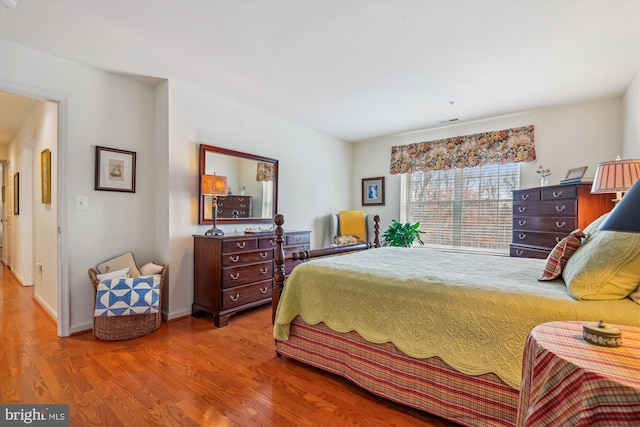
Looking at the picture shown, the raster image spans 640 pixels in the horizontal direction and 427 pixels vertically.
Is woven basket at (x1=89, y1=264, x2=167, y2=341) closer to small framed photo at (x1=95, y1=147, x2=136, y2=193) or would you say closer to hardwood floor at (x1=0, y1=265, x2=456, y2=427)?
hardwood floor at (x1=0, y1=265, x2=456, y2=427)

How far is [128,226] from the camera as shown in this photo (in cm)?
300

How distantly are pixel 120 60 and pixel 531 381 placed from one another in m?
3.43

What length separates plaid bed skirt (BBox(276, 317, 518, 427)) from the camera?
1358 millimetres

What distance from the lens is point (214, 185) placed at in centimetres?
317

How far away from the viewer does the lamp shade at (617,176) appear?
215 cm

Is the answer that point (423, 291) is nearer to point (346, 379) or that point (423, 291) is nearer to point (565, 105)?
point (346, 379)

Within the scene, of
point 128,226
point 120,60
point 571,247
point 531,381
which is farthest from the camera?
point 128,226

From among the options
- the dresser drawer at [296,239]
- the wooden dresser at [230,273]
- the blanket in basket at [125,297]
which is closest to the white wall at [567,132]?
the dresser drawer at [296,239]

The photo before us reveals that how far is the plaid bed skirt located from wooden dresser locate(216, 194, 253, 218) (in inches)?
73.3

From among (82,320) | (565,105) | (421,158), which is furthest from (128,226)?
(565,105)

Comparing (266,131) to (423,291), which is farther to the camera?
(266,131)

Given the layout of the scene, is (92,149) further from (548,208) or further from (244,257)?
(548,208)

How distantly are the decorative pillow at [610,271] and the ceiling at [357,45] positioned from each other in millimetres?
1549

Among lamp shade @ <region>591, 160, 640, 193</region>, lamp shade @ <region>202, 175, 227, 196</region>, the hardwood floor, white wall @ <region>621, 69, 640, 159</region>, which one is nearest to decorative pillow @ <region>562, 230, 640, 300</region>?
the hardwood floor
